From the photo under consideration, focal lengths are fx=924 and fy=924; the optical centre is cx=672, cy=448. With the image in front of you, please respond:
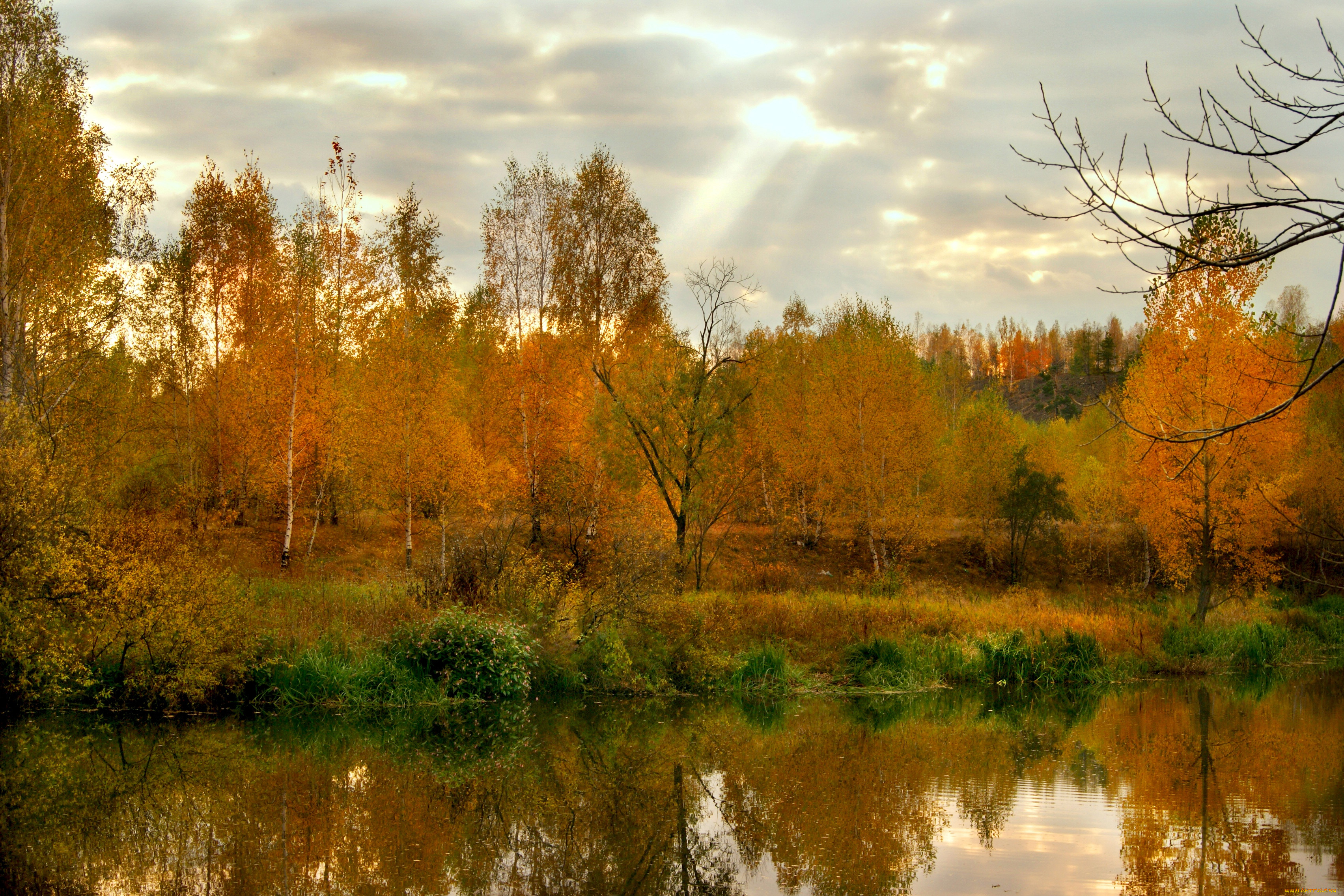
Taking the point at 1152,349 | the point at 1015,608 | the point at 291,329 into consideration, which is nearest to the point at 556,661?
the point at 1015,608

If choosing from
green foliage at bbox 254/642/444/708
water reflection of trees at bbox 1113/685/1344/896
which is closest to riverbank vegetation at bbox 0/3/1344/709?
green foliage at bbox 254/642/444/708

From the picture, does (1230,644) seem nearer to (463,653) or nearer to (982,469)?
(982,469)

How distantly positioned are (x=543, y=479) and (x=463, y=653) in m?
17.7

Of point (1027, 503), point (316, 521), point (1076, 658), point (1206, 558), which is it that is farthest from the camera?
point (1027, 503)

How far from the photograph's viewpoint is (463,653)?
16453 mm

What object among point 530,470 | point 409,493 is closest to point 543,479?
point 530,470

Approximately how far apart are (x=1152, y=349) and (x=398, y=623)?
22.6 meters

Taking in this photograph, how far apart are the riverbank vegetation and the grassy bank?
0.28 ft

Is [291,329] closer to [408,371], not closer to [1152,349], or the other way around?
[408,371]

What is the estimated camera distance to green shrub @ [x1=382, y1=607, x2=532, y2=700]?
16.4 metres

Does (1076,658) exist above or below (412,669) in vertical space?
below

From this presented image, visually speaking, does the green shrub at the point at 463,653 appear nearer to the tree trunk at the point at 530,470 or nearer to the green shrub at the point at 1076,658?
the green shrub at the point at 1076,658

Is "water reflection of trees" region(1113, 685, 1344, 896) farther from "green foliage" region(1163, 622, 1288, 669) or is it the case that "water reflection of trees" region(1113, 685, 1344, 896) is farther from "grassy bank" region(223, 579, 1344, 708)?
"green foliage" region(1163, 622, 1288, 669)

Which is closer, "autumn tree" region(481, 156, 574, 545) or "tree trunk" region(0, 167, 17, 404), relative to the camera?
"tree trunk" region(0, 167, 17, 404)
